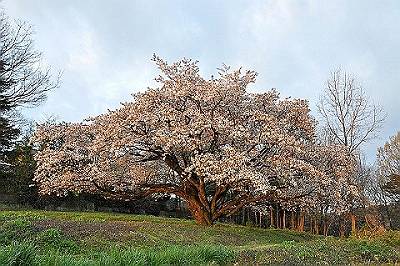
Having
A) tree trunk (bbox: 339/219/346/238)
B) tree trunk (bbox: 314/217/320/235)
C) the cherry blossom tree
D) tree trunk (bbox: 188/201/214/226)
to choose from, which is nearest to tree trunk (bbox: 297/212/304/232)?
tree trunk (bbox: 314/217/320/235)

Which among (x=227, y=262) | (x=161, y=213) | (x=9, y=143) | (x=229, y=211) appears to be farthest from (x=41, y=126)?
(x=227, y=262)

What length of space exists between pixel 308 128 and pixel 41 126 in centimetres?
1189

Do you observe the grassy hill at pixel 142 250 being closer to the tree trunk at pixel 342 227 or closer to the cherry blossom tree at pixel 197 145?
the cherry blossom tree at pixel 197 145

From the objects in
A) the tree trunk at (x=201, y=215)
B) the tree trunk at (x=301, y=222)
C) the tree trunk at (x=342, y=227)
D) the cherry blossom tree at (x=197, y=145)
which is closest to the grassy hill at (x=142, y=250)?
the cherry blossom tree at (x=197, y=145)

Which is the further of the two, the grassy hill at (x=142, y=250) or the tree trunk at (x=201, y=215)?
the tree trunk at (x=201, y=215)

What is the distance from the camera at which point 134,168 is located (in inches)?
757

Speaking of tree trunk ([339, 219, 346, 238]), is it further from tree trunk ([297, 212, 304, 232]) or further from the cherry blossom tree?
the cherry blossom tree

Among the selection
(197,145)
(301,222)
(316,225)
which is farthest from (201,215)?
(316,225)

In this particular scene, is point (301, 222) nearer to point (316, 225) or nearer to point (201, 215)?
point (316, 225)

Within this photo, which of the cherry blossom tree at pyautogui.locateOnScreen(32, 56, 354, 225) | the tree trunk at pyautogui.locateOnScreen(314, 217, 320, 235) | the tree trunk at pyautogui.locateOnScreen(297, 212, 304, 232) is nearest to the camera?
the cherry blossom tree at pyautogui.locateOnScreen(32, 56, 354, 225)

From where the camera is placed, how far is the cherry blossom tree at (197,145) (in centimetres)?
1570

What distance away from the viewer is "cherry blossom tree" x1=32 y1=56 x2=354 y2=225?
15703 mm

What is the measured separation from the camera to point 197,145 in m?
15.8

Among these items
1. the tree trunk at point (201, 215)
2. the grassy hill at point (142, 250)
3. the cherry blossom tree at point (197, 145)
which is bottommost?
the grassy hill at point (142, 250)
